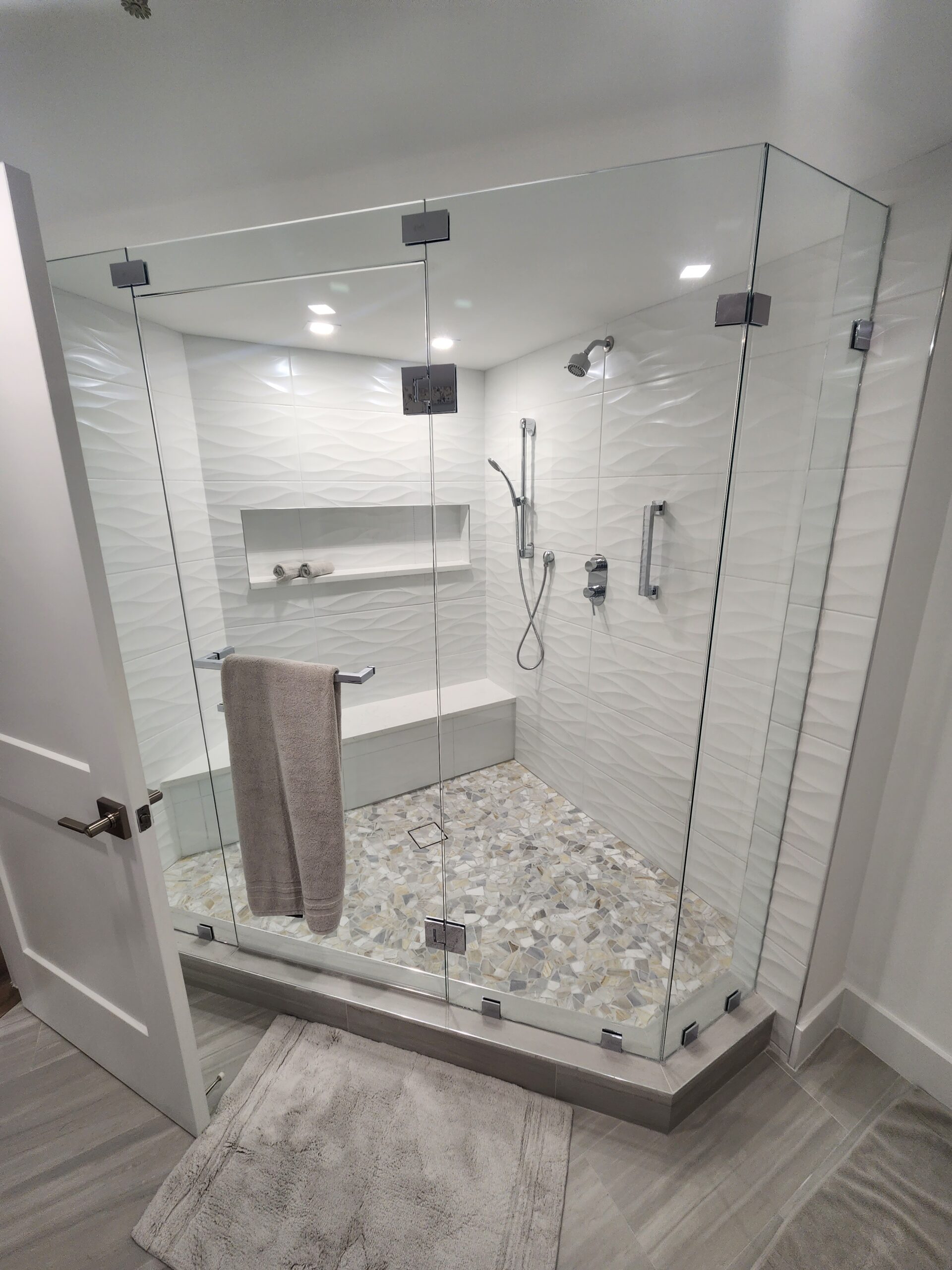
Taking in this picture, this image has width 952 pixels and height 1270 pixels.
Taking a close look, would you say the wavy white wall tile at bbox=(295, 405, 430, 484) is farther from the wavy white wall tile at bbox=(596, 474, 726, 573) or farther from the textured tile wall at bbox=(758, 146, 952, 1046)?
the textured tile wall at bbox=(758, 146, 952, 1046)

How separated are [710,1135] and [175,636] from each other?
212cm

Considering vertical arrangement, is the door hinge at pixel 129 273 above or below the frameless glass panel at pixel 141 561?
above

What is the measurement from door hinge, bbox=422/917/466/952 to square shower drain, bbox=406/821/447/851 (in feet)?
1.42

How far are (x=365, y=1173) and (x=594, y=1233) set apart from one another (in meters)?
0.54

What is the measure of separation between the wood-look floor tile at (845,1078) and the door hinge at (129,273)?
2.94m

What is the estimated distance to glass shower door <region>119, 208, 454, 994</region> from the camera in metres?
1.43

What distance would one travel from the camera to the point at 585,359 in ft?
5.95

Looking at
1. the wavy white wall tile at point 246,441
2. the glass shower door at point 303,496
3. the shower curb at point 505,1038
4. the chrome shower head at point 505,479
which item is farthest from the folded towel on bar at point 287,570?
the shower curb at point 505,1038

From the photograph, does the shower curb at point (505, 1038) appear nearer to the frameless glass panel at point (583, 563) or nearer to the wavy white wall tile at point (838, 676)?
the frameless glass panel at point (583, 563)

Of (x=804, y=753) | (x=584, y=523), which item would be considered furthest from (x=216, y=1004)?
(x=584, y=523)

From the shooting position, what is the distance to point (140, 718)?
1.75 metres

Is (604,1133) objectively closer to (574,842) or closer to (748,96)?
(574,842)

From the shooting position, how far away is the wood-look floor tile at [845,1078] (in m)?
1.40

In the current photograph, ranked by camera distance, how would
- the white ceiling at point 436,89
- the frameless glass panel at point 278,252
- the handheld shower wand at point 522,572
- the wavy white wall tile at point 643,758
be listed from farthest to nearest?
1. the handheld shower wand at point 522,572
2. the wavy white wall tile at point 643,758
3. the frameless glass panel at point 278,252
4. the white ceiling at point 436,89
